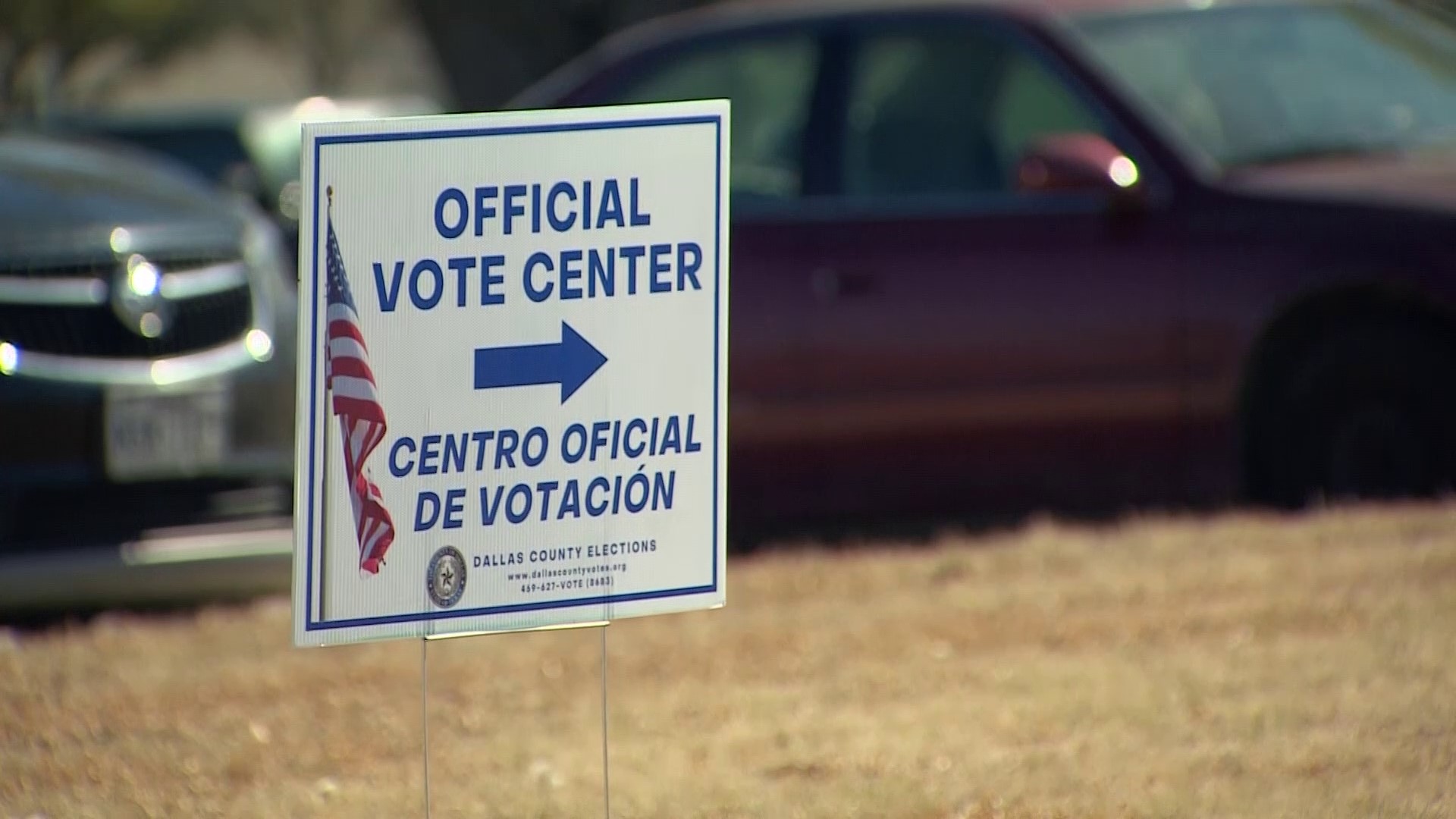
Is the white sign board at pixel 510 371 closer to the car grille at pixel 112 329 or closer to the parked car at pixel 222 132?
the car grille at pixel 112 329

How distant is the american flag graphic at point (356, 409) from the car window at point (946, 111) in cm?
368

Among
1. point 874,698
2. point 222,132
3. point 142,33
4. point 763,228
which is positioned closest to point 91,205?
point 763,228

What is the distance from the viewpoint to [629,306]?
3668 millimetres

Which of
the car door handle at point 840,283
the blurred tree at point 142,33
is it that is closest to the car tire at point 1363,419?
the car door handle at point 840,283

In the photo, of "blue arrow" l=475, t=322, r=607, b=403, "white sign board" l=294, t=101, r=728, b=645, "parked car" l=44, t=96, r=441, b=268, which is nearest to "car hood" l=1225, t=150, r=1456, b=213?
"white sign board" l=294, t=101, r=728, b=645

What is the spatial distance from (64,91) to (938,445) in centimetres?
3224

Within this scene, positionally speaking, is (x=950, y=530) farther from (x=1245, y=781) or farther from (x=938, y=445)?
(x=1245, y=781)

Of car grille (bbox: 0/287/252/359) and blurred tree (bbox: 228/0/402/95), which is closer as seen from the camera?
car grille (bbox: 0/287/252/359)

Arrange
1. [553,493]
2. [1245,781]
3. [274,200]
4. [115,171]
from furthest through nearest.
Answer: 1. [274,200]
2. [115,171]
3. [1245,781]
4. [553,493]

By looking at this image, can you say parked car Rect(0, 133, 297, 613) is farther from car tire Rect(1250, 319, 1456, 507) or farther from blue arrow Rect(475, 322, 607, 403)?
car tire Rect(1250, 319, 1456, 507)

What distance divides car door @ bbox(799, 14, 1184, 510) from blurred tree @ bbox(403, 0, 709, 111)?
9.90 meters

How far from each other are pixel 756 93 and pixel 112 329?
7.61 feet

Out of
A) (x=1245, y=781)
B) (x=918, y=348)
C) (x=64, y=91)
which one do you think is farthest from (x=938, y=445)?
(x=64, y=91)

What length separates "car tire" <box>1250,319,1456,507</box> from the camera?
20.5 ft
